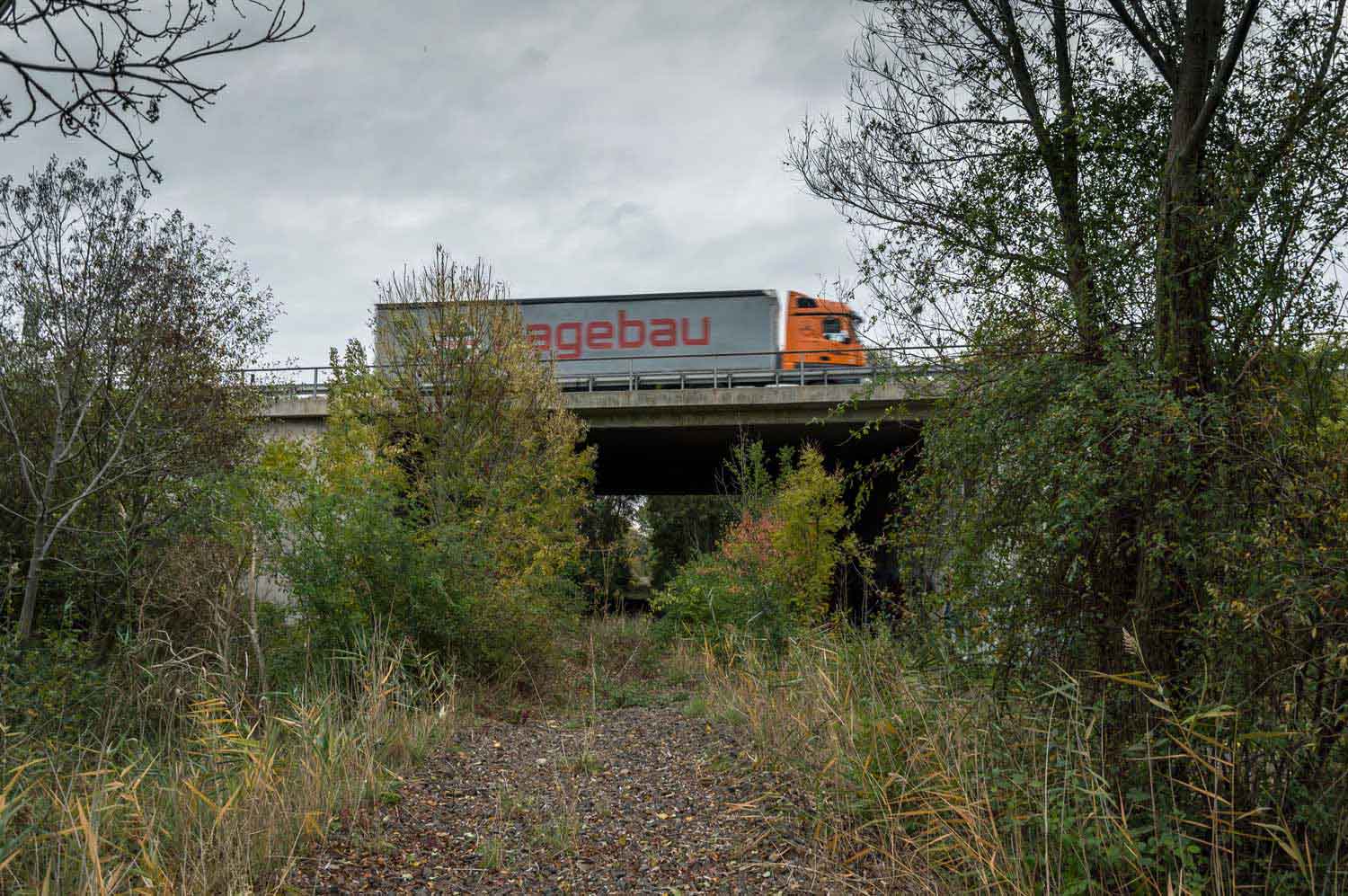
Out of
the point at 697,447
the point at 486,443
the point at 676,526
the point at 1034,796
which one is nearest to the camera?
the point at 1034,796

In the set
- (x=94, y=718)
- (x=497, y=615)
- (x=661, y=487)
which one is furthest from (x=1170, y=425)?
(x=661, y=487)

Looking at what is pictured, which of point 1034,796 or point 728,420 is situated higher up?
point 728,420

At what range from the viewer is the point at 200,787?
15.7ft

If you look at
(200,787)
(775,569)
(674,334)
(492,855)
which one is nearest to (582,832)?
(492,855)

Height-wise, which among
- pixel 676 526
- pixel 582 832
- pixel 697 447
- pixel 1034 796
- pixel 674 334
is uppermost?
pixel 674 334

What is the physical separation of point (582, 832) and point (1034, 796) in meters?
2.47

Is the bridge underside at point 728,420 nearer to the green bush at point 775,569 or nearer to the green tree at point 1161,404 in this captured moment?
the green bush at point 775,569

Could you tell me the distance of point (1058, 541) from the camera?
4371 millimetres

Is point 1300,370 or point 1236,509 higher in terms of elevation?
point 1300,370

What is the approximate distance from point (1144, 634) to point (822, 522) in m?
8.71

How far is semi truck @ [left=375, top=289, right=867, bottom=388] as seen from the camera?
23594 millimetres

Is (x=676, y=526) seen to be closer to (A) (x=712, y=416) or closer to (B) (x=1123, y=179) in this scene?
(A) (x=712, y=416)

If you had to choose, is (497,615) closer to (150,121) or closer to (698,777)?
(698,777)

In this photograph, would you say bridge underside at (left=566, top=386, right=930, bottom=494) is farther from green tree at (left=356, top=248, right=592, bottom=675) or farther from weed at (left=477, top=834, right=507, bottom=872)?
weed at (left=477, top=834, right=507, bottom=872)
